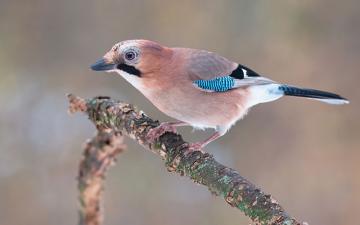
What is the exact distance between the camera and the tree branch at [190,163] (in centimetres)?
201

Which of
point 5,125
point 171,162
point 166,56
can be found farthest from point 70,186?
point 171,162

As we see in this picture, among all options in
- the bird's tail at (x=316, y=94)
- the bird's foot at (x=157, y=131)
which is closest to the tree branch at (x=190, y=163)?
the bird's foot at (x=157, y=131)

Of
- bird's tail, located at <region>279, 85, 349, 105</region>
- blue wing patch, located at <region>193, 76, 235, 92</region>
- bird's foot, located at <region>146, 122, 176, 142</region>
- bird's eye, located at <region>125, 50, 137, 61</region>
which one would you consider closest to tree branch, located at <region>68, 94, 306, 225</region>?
bird's foot, located at <region>146, 122, 176, 142</region>

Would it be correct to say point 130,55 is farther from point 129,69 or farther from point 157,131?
point 157,131

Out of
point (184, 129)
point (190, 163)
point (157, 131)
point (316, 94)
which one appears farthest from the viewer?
point (184, 129)

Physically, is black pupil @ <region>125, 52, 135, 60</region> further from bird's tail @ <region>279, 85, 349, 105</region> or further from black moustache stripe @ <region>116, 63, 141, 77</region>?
bird's tail @ <region>279, 85, 349, 105</region>

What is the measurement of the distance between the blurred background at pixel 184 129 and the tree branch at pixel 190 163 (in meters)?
3.44

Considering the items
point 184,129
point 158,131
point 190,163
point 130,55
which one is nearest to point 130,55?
point 130,55

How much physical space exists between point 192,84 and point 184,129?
3.13 meters

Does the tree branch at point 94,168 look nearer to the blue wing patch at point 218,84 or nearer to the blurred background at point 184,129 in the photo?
the blue wing patch at point 218,84

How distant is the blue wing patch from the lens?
131 inches

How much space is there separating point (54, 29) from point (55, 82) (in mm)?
595

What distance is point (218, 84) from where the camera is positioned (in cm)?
343

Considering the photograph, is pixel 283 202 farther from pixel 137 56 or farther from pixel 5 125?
pixel 137 56
